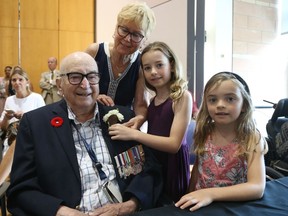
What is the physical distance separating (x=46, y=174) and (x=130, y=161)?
0.43 meters

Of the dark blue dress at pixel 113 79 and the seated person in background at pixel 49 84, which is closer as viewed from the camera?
the dark blue dress at pixel 113 79

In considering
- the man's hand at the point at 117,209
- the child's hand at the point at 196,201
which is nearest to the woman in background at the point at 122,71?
the man's hand at the point at 117,209

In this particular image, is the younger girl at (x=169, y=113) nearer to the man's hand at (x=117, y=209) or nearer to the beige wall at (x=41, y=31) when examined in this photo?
the man's hand at (x=117, y=209)

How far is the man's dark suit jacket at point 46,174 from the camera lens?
1.35 meters

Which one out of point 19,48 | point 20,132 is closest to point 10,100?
point 20,132

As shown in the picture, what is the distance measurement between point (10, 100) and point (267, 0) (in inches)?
134

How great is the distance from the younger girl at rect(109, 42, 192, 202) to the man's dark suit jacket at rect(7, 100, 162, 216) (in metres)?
0.24

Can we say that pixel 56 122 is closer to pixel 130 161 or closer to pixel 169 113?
pixel 130 161

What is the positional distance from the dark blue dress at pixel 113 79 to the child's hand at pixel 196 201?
929 millimetres

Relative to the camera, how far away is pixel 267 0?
3.76 meters

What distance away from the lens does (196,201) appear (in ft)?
3.78

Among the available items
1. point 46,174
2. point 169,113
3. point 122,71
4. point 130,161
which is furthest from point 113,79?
point 46,174

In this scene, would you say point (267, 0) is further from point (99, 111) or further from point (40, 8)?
point (40, 8)

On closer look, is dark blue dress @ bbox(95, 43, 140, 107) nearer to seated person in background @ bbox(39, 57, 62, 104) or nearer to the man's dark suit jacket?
the man's dark suit jacket
